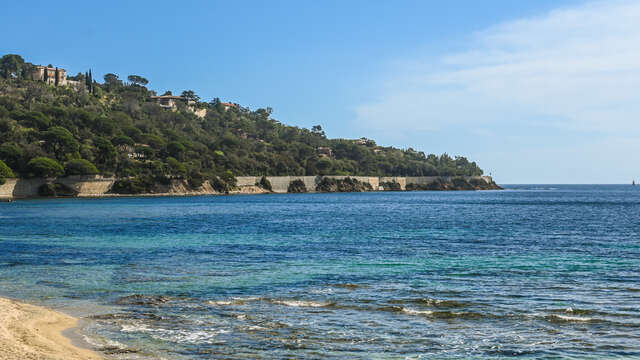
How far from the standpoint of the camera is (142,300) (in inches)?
717

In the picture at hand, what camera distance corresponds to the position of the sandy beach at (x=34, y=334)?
1111 centimetres

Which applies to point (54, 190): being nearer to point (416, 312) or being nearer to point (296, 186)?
point (296, 186)

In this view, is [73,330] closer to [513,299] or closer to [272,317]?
[272,317]

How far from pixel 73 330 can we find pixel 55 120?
127600 mm

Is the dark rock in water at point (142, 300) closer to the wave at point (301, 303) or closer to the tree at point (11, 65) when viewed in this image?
the wave at point (301, 303)

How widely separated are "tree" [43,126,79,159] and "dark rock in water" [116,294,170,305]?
10650 cm

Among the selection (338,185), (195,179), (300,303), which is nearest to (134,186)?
(195,179)

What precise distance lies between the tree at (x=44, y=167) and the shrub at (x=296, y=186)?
8026 centimetres

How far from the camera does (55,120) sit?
12962cm

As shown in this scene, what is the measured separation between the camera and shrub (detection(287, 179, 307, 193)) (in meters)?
179

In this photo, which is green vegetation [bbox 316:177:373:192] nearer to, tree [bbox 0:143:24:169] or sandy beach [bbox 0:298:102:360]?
tree [bbox 0:143:24:169]

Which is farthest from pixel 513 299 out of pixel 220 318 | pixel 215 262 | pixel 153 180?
pixel 153 180

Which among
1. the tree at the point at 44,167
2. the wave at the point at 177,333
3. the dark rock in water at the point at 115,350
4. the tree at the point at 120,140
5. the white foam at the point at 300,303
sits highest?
the tree at the point at 120,140

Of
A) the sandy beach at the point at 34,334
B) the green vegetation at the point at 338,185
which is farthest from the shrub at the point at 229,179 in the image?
the sandy beach at the point at 34,334
